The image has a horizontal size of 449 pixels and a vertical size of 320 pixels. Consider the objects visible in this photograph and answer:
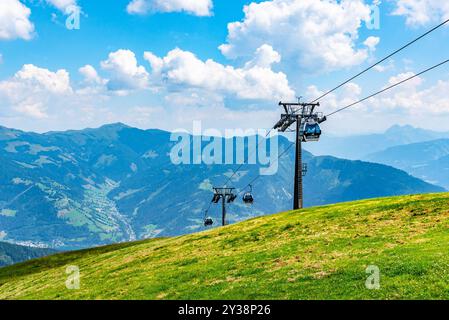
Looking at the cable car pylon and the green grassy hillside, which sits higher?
the cable car pylon

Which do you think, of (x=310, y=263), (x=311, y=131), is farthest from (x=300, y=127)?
(x=310, y=263)

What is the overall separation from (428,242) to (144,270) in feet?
77.7

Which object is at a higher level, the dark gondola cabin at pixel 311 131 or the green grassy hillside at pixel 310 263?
the dark gondola cabin at pixel 311 131

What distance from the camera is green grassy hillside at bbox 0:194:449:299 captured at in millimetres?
21156

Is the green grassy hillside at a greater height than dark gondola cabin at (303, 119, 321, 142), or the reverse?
dark gondola cabin at (303, 119, 321, 142)

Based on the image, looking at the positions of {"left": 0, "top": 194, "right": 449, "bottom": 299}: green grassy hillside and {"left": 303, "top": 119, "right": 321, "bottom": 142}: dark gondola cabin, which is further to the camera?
{"left": 303, "top": 119, "right": 321, "bottom": 142}: dark gondola cabin

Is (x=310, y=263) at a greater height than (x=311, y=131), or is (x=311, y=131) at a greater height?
(x=311, y=131)

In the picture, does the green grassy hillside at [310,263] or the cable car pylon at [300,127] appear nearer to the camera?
the green grassy hillside at [310,263]

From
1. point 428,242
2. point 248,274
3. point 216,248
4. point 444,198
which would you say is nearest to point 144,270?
point 216,248

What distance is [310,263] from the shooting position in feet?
86.7

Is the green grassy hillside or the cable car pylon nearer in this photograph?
the green grassy hillside

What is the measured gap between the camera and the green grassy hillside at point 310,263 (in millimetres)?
21156

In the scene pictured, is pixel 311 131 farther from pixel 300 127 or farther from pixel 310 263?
pixel 310 263

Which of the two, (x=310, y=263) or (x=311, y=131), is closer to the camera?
(x=310, y=263)
